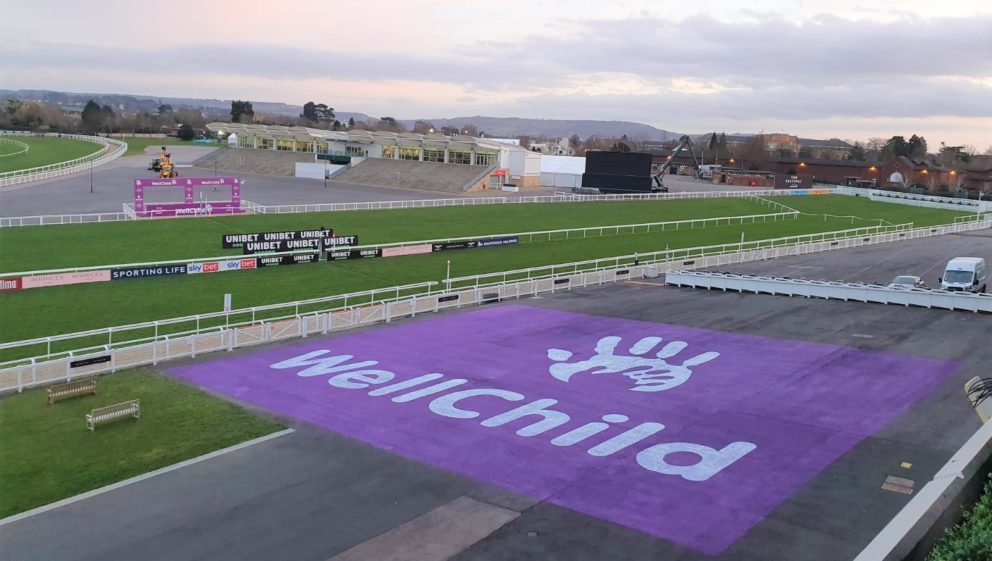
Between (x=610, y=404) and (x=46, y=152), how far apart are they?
145 meters

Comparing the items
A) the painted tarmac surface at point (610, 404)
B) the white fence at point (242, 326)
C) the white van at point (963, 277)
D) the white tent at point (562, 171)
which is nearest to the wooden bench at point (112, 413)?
the painted tarmac surface at point (610, 404)

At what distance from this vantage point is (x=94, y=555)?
41.8 feet

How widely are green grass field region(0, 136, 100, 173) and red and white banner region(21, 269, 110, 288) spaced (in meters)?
80.5

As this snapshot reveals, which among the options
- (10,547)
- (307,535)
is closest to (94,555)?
(10,547)

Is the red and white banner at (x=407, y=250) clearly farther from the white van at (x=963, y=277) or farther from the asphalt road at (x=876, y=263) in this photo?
the white van at (x=963, y=277)

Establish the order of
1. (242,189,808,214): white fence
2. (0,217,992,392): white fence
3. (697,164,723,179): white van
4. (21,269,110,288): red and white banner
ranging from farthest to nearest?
(697,164,723,179): white van → (242,189,808,214): white fence → (21,269,110,288): red and white banner → (0,217,992,392): white fence

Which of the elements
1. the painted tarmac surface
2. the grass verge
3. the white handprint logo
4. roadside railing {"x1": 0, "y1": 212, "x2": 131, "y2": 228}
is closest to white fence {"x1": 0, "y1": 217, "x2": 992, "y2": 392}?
the painted tarmac surface

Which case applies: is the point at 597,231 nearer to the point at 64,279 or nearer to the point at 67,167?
the point at 64,279

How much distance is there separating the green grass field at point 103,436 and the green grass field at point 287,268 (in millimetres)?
11451

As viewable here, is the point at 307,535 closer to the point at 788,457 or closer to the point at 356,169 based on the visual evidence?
the point at 788,457

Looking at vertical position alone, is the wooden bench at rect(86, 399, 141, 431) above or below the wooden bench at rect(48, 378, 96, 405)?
above

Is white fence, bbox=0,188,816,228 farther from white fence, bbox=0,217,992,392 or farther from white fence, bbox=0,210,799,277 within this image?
white fence, bbox=0,217,992,392

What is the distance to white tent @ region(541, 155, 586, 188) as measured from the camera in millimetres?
112812

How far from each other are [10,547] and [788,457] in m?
14.8
